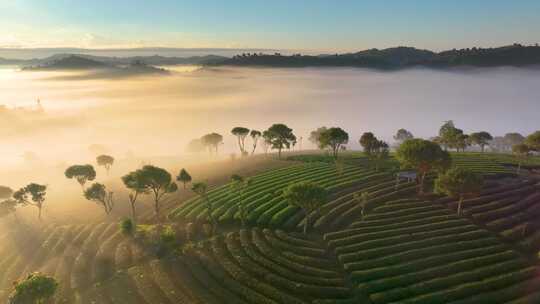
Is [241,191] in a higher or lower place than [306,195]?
lower

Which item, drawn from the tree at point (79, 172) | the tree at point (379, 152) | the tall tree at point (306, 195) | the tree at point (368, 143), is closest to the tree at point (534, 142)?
the tree at point (379, 152)

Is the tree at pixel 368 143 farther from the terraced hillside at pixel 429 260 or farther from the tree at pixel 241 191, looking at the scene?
the tree at pixel 241 191

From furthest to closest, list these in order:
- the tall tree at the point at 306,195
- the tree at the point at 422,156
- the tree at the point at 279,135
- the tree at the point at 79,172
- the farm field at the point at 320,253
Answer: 1. the tree at the point at 279,135
2. the tree at the point at 79,172
3. the tree at the point at 422,156
4. the tall tree at the point at 306,195
5. the farm field at the point at 320,253

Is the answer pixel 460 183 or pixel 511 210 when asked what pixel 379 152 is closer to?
pixel 460 183

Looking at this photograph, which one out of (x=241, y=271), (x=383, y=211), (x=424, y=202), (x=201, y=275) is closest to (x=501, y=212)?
(x=424, y=202)

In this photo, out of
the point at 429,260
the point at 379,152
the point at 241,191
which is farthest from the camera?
the point at 379,152

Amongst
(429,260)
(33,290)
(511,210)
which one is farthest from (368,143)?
(33,290)

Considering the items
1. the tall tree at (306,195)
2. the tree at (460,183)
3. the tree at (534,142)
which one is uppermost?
the tree at (534,142)
